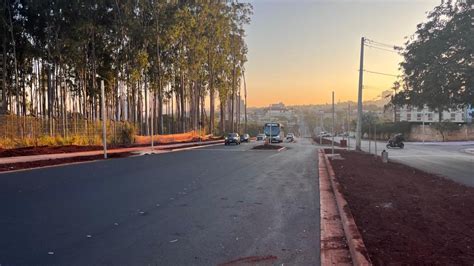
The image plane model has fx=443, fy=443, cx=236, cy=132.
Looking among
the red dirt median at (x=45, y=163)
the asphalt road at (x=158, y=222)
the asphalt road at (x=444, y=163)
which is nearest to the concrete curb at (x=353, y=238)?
the asphalt road at (x=158, y=222)

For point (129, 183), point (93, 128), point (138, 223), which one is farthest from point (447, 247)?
point (93, 128)

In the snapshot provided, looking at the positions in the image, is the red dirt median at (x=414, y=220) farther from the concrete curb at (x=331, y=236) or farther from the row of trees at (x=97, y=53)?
the row of trees at (x=97, y=53)

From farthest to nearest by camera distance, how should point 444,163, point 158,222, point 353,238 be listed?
1. point 444,163
2. point 158,222
3. point 353,238

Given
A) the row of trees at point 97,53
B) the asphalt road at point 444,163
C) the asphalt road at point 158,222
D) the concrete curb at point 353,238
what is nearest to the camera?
the concrete curb at point 353,238

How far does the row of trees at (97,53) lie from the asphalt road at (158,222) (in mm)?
22258

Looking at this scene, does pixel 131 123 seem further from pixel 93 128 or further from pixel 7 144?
pixel 7 144

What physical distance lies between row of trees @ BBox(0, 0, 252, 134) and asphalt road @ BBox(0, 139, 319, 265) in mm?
22258

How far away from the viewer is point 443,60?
25.7 m

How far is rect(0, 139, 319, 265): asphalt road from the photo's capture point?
5.89m

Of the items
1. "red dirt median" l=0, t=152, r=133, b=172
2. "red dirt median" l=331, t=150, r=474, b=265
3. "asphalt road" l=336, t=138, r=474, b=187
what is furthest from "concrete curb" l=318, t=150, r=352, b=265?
"red dirt median" l=0, t=152, r=133, b=172

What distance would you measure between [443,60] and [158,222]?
22983 mm

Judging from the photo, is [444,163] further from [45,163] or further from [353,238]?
[45,163]

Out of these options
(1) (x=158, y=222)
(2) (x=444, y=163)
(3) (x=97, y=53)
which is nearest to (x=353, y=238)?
(1) (x=158, y=222)

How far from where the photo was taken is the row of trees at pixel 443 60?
24.5 meters
